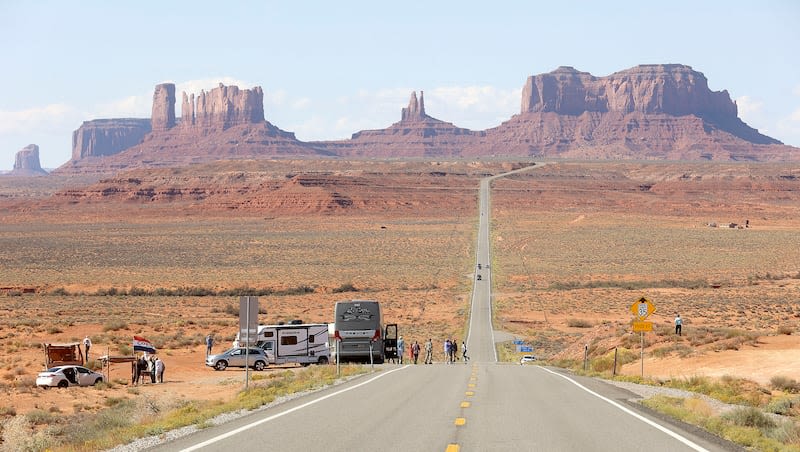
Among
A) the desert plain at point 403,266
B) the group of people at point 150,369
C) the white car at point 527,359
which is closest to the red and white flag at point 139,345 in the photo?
the group of people at point 150,369

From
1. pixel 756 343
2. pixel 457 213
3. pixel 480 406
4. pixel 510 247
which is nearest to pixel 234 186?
pixel 457 213

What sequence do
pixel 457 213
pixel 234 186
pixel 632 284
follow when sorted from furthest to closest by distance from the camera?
pixel 234 186
pixel 457 213
pixel 632 284

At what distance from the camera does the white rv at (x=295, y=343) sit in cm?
4122

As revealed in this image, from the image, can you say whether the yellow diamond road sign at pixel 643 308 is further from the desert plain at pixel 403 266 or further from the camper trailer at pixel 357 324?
the camper trailer at pixel 357 324

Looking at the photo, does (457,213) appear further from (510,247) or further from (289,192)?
(510,247)

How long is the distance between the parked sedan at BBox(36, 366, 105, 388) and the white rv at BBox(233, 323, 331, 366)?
30.3ft

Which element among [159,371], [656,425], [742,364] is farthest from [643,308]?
[159,371]

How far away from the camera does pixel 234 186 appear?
19325 centimetres

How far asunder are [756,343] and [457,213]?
4983 inches

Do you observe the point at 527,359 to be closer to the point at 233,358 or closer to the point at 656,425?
the point at 233,358

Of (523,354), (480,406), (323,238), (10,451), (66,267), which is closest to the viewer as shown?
(10,451)

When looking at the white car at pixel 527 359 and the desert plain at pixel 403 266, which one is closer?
the desert plain at pixel 403 266

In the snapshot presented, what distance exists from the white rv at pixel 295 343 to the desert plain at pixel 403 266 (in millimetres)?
3098

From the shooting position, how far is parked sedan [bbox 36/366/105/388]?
3095 cm
